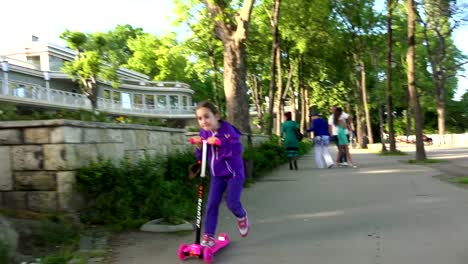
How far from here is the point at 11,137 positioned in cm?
604

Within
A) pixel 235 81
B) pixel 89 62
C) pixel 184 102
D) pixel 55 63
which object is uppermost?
pixel 55 63

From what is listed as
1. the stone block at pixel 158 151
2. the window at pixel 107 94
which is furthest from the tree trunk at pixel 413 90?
the window at pixel 107 94

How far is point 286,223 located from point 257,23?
28.3 m

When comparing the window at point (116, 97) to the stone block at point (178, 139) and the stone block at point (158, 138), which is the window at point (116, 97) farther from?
the stone block at point (158, 138)

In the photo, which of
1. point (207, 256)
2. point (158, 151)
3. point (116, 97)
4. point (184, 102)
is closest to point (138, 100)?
point (116, 97)

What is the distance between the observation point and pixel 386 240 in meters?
5.55

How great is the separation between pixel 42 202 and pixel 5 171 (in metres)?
0.63

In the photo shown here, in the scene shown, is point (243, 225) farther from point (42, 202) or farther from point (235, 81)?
point (235, 81)

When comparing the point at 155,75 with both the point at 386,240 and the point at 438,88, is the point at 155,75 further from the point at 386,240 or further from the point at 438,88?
the point at 386,240

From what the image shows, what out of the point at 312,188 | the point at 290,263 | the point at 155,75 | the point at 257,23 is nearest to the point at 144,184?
the point at 290,263

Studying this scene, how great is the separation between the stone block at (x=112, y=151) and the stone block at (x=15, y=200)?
3.49 ft

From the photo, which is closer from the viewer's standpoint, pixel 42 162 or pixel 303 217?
pixel 42 162

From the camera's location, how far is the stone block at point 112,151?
660 cm

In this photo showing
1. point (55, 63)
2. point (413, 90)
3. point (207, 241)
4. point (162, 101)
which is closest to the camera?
point (207, 241)
